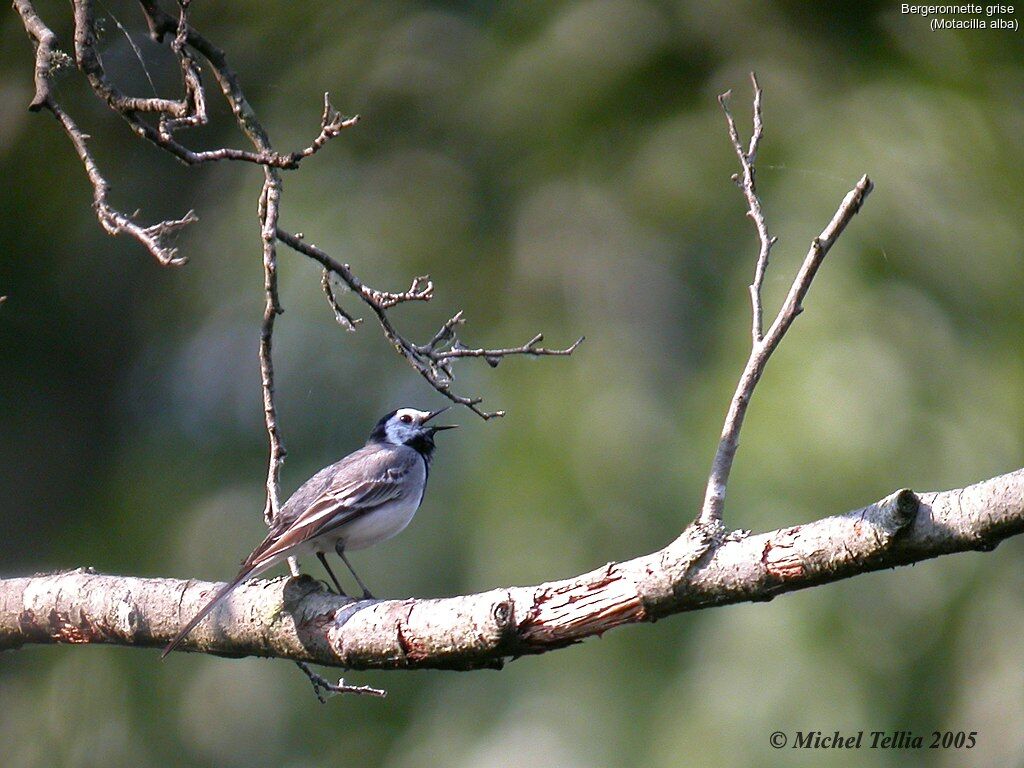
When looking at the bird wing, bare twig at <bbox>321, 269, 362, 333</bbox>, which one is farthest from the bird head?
bare twig at <bbox>321, 269, 362, 333</bbox>

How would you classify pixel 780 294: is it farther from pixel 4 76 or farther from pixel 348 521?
pixel 4 76

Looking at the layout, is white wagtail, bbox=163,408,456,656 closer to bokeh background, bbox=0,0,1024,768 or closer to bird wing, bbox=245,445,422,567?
bird wing, bbox=245,445,422,567

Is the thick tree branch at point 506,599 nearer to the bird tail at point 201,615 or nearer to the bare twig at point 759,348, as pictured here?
the bird tail at point 201,615

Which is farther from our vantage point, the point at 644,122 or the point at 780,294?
the point at 644,122

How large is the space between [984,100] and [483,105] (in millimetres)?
4275

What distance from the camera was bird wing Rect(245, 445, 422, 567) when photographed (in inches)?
193

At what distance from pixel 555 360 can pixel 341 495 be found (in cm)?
306

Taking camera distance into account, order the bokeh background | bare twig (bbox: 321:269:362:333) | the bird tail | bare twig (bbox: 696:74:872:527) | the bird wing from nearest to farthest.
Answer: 1. bare twig (bbox: 696:74:872:527)
2. the bird tail
3. bare twig (bbox: 321:269:362:333)
4. the bird wing
5. the bokeh background

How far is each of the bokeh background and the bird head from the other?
1075 millimetres

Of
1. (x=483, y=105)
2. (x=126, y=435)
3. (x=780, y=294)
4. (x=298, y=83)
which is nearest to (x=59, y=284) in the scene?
(x=126, y=435)

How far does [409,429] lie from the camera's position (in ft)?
23.2

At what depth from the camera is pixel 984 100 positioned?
8883 millimetres

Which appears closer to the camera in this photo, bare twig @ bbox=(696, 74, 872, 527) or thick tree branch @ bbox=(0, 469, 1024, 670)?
thick tree branch @ bbox=(0, 469, 1024, 670)

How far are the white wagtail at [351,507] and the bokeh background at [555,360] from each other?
1567 mm
